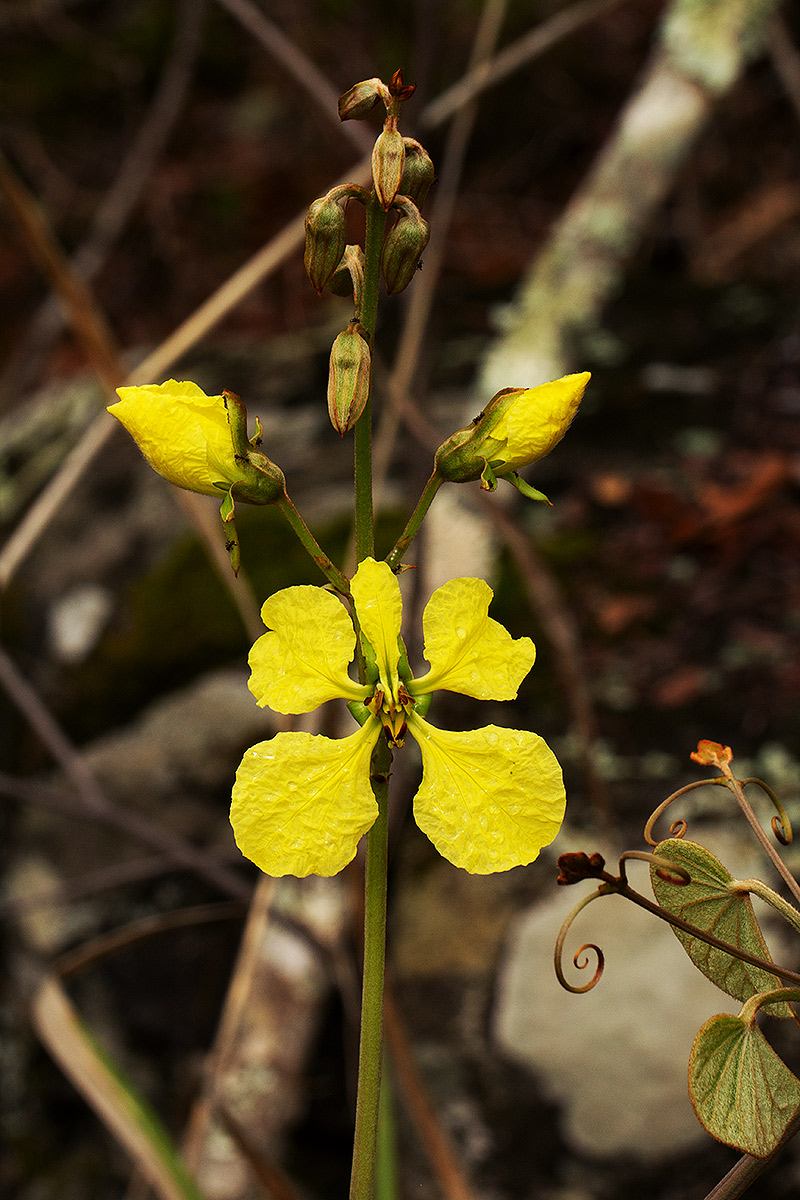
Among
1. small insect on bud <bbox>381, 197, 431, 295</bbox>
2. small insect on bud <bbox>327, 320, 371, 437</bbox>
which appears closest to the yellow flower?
small insect on bud <bbox>327, 320, 371, 437</bbox>

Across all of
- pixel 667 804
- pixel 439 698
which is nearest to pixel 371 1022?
pixel 667 804

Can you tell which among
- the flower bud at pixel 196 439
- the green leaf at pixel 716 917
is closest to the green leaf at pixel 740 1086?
the green leaf at pixel 716 917

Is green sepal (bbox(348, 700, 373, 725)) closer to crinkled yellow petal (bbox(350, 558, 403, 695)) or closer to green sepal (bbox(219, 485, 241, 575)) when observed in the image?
crinkled yellow petal (bbox(350, 558, 403, 695))

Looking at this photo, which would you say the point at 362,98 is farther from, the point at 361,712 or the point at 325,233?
the point at 361,712

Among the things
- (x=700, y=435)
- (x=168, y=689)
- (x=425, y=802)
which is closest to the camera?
(x=425, y=802)

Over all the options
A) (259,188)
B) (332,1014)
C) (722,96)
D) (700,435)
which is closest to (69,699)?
(332,1014)

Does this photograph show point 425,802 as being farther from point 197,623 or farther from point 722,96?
point 722,96

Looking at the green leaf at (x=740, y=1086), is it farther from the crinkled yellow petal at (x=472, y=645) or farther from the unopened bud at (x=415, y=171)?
the unopened bud at (x=415, y=171)
